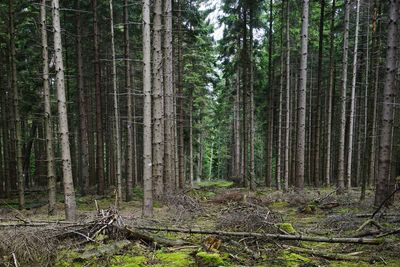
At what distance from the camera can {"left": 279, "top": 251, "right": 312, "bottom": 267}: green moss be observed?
4700 millimetres

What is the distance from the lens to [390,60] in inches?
331

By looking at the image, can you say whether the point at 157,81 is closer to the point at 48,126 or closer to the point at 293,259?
the point at 48,126

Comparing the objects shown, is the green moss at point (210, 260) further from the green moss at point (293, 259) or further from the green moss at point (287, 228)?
the green moss at point (287, 228)

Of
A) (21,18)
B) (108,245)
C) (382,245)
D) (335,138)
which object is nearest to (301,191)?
(382,245)

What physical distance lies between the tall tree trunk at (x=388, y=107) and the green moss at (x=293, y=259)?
15.5 feet

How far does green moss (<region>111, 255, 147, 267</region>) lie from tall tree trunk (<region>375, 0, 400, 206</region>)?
272 inches

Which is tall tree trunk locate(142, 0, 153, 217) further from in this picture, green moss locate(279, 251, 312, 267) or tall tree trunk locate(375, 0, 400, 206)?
tall tree trunk locate(375, 0, 400, 206)

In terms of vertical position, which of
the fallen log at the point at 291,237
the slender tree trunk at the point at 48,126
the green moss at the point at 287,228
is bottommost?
the green moss at the point at 287,228

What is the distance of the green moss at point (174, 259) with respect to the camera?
477cm

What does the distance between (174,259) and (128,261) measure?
0.76 meters

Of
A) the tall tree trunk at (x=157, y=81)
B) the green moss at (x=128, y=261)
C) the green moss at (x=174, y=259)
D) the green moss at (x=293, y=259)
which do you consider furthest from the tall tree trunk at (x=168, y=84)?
the green moss at (x=293, y=259)

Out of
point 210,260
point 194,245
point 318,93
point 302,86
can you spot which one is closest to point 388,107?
point 302,86

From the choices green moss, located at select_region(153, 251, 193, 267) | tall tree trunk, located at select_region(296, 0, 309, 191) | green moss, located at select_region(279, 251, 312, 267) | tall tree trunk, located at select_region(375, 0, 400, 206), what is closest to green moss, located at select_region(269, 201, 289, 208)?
tall tree trunk, located at select_region(296, 0, 309, 191)

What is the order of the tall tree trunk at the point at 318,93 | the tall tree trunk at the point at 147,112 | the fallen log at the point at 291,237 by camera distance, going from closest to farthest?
the fallen log at the point at 291,237
the tall tree trunk at the point at 147,112
the tall tree trunk at the point at 318,93
